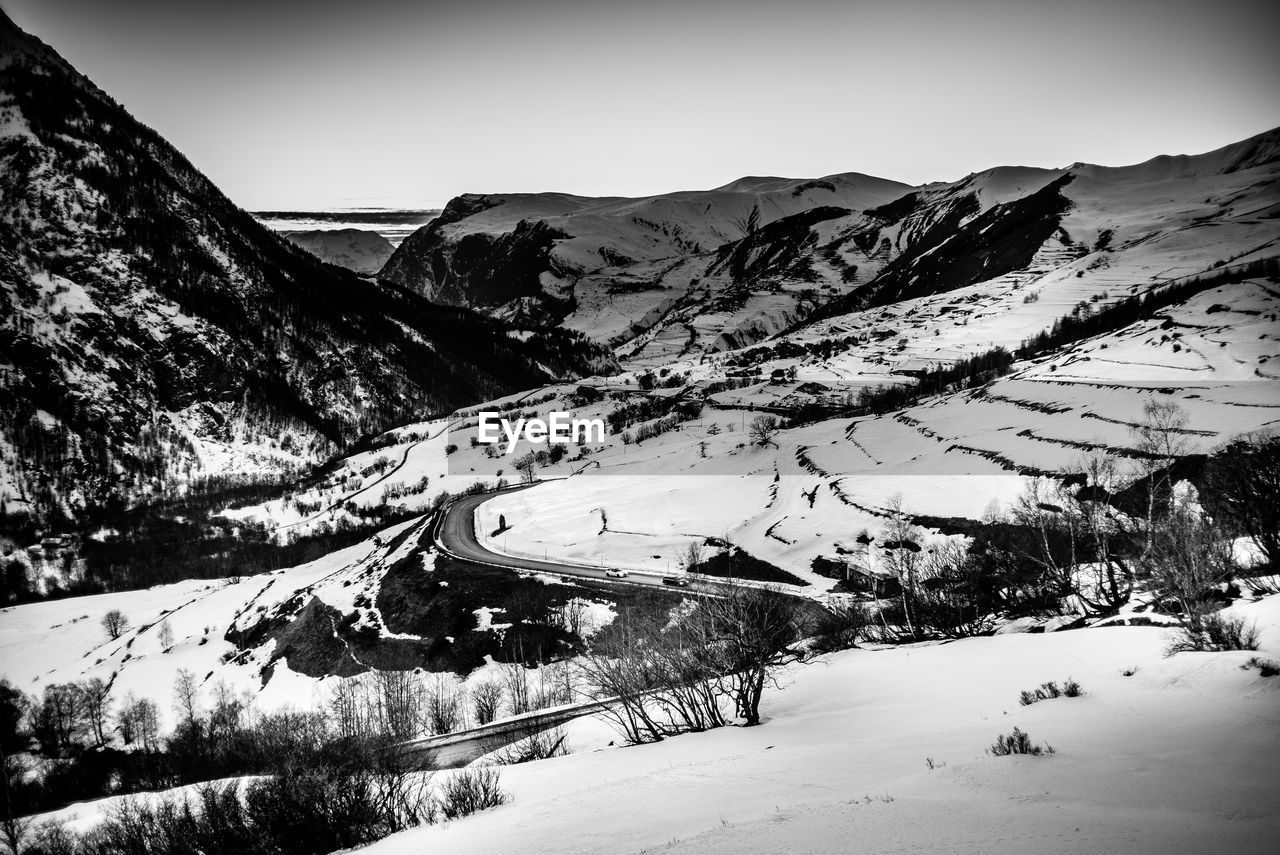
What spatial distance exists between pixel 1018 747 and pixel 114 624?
178 meters

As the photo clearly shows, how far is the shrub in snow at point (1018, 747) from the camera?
43.5ft

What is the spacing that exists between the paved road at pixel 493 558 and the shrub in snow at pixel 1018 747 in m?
49.5

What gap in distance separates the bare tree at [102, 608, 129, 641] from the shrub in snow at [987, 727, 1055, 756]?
173763mm

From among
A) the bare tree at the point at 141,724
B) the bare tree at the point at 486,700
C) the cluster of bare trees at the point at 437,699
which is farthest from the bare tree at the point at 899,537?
the bare tree at the point at 141,724

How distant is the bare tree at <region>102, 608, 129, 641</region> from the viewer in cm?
13462

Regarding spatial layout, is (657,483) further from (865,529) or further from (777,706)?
(777,706)

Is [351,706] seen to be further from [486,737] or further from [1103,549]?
[1103,549]

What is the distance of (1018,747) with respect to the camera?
1362cm

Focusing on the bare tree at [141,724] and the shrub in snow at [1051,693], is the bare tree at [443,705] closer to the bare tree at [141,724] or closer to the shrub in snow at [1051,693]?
the bare tree at [141,724]

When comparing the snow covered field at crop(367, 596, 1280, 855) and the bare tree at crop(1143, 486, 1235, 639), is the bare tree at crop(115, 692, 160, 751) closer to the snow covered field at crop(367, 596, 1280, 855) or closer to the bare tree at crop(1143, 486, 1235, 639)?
the snow covered field at crop(367, 596, 1280, 855)

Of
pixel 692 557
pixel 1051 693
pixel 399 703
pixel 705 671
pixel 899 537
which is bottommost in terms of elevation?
pixel 399 703

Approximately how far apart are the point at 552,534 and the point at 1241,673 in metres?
94.5

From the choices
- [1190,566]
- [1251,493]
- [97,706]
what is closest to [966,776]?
[1190,566]

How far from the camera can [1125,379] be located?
98.4m
